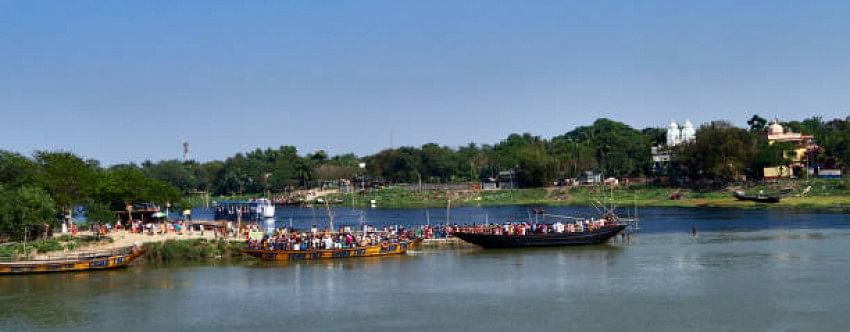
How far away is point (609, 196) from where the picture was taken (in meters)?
133

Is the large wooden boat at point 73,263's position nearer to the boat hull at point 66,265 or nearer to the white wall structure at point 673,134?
the boat hull at point 66,265

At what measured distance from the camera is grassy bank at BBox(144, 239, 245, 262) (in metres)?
59.1

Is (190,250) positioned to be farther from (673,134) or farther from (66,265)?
(673,134)

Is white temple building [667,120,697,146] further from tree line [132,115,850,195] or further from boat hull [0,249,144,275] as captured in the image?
boat hull [0,249,144,275]

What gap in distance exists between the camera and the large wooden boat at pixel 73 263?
2067 inches

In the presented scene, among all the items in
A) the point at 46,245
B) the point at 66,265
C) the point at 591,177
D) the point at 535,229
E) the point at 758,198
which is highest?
the point at 591,177

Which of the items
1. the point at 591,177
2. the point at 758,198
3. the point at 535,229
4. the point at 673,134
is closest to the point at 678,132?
the point at 673,134

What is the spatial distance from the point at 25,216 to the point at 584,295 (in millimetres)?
37082

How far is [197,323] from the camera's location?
3875cm

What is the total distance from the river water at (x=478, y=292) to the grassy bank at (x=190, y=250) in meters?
2.35

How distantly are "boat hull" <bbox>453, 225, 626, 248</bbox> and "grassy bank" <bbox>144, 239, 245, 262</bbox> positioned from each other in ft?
51.4

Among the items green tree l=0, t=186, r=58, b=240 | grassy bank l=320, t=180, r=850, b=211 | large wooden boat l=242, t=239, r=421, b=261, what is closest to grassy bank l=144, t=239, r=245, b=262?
large wooden boat l=242, t=239, r=421, b=261

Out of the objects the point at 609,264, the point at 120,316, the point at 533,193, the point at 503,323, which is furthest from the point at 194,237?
the point at 533,193

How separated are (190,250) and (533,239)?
2263 centimetres
